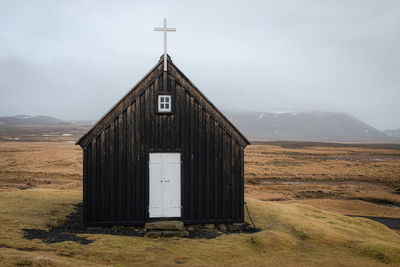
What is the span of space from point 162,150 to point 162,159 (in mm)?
427

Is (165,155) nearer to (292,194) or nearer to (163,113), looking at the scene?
(163,113)

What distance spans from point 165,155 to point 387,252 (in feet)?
31.3

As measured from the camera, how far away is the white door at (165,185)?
12.3 meters

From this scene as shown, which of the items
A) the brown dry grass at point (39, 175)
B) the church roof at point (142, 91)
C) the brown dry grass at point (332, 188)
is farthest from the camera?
the brown dry grass at point (39, 175)

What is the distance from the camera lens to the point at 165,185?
40.5 feet

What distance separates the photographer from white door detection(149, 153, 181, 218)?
12281 mm

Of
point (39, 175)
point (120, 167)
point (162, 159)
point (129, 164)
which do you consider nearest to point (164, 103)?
point (162, 159)

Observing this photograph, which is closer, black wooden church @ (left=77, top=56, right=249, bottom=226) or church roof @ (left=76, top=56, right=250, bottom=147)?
church roof @ (left=76, top=56, right=250, bottom=147)

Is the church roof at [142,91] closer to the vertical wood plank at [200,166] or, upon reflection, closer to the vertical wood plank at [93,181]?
the vertical wood plank at [93,181]

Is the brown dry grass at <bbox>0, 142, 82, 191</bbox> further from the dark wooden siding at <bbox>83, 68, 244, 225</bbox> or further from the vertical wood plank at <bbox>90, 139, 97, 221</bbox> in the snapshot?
the dark wooden siding at <bbox>83, 68, 244, 225</bbox>

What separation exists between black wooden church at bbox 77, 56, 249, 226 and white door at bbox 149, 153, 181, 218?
0.15ft

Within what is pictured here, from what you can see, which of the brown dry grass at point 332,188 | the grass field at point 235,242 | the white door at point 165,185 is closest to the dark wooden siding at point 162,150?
the white door at point 165,185

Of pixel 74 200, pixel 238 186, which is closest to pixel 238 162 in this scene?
pixel 238 186

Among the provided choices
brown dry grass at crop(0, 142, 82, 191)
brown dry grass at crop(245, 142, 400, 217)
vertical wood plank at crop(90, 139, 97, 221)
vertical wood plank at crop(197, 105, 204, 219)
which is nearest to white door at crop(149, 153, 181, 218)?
vertical wood plank at crop(197, 105, 204, 219)
